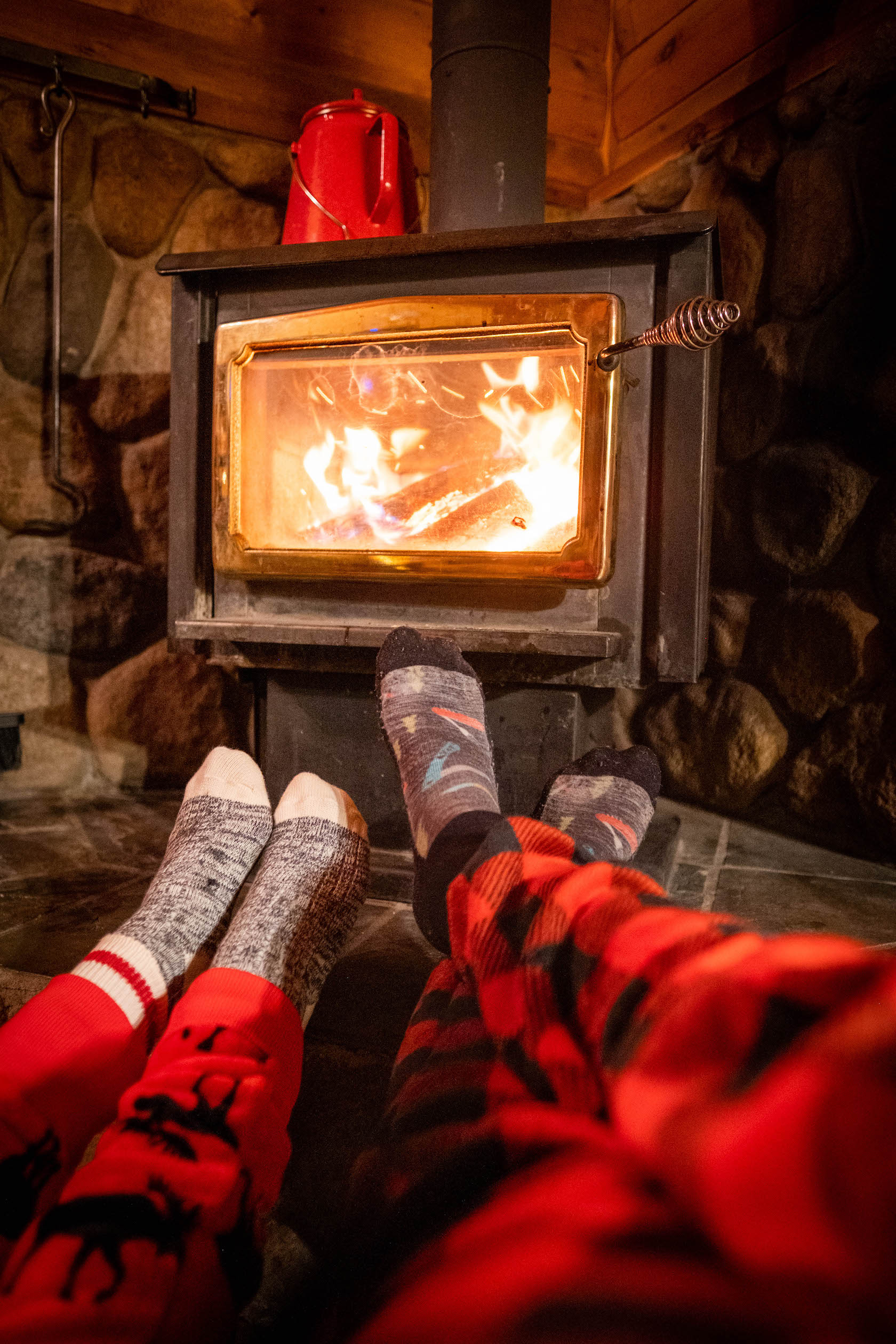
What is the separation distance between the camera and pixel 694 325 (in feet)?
2.68

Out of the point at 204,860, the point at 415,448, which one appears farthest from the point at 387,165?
the point at 204,860

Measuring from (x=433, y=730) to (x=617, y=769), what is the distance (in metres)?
0.27

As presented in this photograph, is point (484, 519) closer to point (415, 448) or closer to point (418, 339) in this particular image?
point (415, 448)

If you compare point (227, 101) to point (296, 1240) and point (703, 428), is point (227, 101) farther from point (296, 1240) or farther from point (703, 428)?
point (296, 1240)

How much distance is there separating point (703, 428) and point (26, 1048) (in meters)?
0.93

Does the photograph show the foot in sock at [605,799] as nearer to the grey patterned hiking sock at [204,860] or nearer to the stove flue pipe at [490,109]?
the grey patterned hiking sock at [204,860]

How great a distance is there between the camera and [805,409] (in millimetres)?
1296

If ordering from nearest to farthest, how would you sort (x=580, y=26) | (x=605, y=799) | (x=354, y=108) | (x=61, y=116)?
(x=605, y=799)
(x=354, y=108)
(x=61, y=116)
(x=580, y=26)

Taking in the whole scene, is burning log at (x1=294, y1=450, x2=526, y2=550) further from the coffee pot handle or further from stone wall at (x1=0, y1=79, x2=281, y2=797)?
stone wall at (x1=0, y1=79, x2=281, y2=797)

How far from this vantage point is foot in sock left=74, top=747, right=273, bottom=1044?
0.62 m

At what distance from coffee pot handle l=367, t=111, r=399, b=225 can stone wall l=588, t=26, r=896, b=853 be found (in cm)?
57

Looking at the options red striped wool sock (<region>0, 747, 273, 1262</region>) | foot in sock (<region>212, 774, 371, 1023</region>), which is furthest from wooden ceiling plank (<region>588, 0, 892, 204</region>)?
red striped wool sock (<region>0, 747, 273, 1262</region>)

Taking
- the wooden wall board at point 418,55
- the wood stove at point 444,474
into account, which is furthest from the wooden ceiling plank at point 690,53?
the wood stove at point 444,474

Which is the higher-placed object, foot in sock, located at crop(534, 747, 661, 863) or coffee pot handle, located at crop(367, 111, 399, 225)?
coffee pot handle, located at crop(367, 111, 399, 225)
